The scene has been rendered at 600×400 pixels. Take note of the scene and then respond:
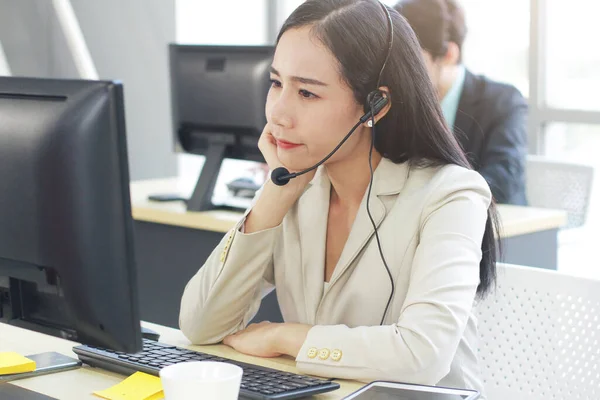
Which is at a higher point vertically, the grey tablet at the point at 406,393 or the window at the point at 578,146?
the grey tablet at the point at 406,393

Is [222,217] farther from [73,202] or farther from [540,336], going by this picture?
[73,202]

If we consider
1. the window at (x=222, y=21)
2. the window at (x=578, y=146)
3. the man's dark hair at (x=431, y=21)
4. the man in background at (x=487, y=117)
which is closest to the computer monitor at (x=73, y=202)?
the man's dark hair at (x=431, y=21)

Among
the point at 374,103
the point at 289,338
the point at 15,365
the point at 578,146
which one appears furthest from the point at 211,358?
the point at 578,146

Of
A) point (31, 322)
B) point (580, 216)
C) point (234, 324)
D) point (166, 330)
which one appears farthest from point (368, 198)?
point (580, 216)

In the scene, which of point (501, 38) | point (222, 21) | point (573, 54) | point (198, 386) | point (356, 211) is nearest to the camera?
point (198, 386)

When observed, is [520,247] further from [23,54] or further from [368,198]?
[23,54]

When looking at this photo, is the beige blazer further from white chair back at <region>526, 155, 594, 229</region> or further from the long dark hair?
white chair back at <region>526, 155, 594, 229</region>

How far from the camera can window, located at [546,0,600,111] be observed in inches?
159

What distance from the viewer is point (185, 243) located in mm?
3035

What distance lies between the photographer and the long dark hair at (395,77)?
157cm

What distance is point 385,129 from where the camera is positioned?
1.65m

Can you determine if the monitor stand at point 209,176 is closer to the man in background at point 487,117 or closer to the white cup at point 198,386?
the man in background at point 487,117

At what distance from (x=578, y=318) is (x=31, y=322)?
0.90 meters

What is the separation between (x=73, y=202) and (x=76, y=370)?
0.39 m
